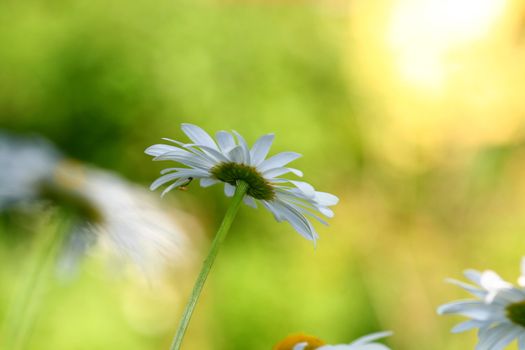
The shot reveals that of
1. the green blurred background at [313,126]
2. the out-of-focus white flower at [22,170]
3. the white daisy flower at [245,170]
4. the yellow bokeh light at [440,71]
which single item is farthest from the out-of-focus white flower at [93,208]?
the yellow bokeh light at [440,71]

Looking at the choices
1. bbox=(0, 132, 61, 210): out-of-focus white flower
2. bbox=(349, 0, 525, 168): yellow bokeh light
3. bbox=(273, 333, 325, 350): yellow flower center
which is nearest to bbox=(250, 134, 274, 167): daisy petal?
bbox=(273, 333, 325, 350): yellow flower center

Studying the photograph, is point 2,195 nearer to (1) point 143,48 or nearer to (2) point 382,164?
(1) point 143,48

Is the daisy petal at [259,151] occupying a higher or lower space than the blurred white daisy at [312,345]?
higher

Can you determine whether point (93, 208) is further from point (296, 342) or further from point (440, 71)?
point (440, 71)

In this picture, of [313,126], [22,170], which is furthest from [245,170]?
[313,126]

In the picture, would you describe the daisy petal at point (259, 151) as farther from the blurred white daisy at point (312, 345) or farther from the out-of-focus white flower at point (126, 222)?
the out-of-focus white flower at point (126, 222)
